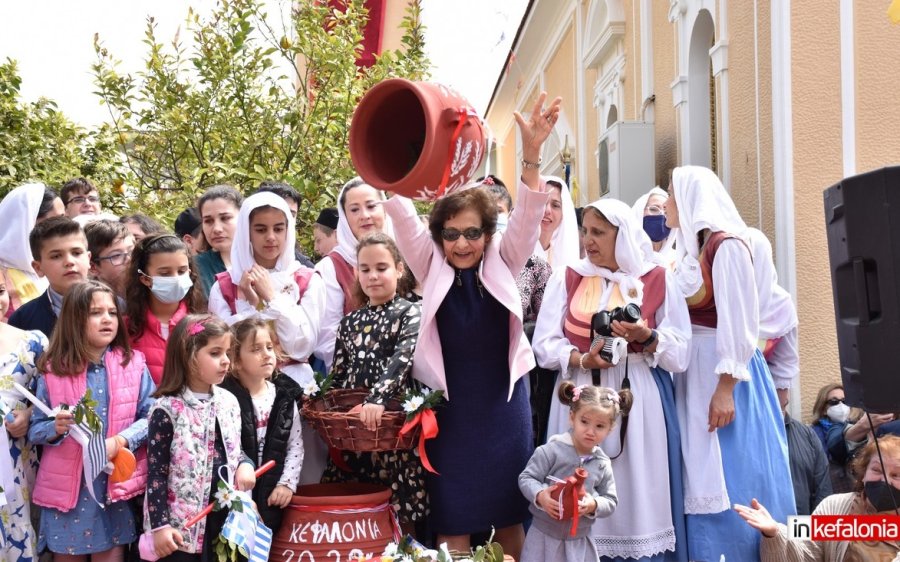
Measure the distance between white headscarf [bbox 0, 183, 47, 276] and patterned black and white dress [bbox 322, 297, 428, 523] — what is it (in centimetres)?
157

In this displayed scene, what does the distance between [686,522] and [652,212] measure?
2.35 metres

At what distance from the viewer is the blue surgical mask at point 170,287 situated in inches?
191

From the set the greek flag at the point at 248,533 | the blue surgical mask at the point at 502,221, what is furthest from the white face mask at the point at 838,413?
the greek flag at the point at 248,533

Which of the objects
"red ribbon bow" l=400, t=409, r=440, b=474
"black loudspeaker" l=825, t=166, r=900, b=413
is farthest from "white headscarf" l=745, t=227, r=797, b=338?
"red ribbon bow" l=400, t=409, r=440, b=474

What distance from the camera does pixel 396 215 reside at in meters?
4.45

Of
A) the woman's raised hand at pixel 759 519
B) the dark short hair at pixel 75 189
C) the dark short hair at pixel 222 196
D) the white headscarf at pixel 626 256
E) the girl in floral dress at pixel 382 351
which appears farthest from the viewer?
the dark short hair at pixel 75 189

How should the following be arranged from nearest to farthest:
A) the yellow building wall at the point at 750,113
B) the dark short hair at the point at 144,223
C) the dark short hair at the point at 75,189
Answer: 1. the dark short hair at the point at 144,223
2. the dark short hair at the point at 75,189
3. the yellow building wall at the point at 750,113

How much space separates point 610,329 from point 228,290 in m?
1.81

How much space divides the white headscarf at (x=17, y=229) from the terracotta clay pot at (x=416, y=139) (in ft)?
6.23

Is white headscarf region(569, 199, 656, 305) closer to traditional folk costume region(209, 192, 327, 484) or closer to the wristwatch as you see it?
the wristwatch

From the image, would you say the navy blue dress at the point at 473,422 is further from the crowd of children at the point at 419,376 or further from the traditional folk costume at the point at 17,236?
the traditional folk costume at the point at 17,236

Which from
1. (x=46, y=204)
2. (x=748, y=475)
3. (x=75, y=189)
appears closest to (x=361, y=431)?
(x=748, y=475)

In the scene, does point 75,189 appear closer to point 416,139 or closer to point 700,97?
point 416,139

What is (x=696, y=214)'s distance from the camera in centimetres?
522
